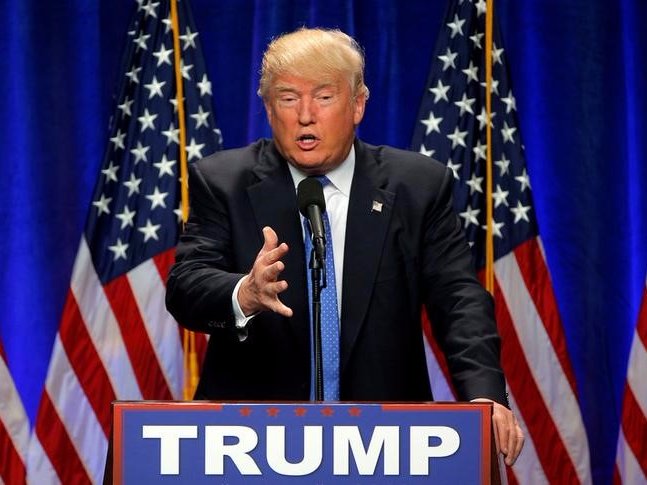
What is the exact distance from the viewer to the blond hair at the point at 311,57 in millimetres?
2600

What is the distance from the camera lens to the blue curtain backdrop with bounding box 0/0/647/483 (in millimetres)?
4465

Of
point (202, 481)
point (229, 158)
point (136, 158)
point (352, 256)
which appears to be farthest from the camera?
point (136, 158)

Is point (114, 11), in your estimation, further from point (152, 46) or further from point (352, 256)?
point (352, 256)

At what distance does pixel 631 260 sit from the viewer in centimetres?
453

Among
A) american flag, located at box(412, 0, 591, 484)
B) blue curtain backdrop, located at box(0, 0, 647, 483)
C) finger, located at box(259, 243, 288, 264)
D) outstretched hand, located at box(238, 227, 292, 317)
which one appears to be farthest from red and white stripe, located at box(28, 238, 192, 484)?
finger, located at box(259, 243, 288, 264)

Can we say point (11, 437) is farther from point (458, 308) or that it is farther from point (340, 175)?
point (458, 308)

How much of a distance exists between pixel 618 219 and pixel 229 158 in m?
2.21

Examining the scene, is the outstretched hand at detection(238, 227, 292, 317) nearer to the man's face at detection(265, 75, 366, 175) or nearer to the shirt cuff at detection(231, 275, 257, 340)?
the shirt cuff at detection(231, 275, 257, 340)

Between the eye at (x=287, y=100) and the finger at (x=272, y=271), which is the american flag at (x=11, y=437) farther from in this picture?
the finger at (x=272, y=271)

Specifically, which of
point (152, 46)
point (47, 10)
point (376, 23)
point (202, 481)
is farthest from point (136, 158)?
point (202, 481)

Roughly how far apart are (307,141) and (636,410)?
2.30m

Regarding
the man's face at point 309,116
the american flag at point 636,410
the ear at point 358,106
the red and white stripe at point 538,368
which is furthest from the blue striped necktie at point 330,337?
the american flag at point 636,410

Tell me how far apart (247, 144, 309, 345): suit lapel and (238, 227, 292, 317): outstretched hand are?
0.34 m

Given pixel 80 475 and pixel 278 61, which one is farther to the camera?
pixel 80 475
